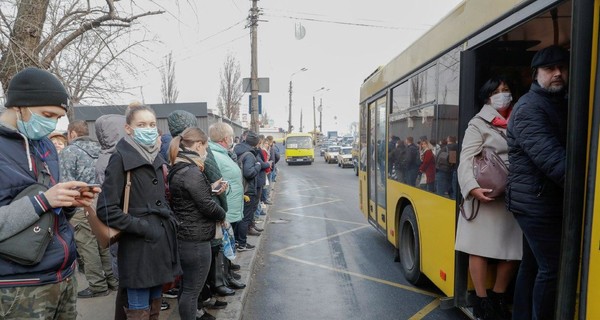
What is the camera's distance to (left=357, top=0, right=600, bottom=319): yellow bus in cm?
211

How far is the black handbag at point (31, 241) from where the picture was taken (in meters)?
1.82

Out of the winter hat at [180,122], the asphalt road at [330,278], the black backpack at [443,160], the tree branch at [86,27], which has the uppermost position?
the tree branch at [86,27]

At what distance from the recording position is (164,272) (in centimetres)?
279

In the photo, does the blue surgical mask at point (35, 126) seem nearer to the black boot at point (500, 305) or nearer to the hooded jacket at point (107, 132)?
the hooded jacket at point (107, 132)

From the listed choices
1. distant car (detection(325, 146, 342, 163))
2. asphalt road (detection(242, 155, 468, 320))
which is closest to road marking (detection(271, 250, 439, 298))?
asphalt road (detection(242, 155, 468, 320))

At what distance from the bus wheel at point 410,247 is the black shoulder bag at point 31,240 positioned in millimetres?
3758

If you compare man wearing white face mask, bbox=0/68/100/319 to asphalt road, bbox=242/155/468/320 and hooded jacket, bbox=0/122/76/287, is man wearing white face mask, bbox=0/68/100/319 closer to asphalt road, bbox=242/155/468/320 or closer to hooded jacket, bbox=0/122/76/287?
hooded jacket, bbox=0/122/76/287

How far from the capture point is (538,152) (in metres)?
2.50

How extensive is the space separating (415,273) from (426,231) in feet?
2.80

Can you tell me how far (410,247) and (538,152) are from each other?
2.97 meters

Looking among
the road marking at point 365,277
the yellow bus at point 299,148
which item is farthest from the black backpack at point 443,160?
the yellow bus at point 299,148

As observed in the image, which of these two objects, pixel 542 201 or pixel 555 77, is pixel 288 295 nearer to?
pixel 542 201

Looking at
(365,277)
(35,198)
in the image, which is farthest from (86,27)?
(365,277)

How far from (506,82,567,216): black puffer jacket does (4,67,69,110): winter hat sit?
274 centimetres
